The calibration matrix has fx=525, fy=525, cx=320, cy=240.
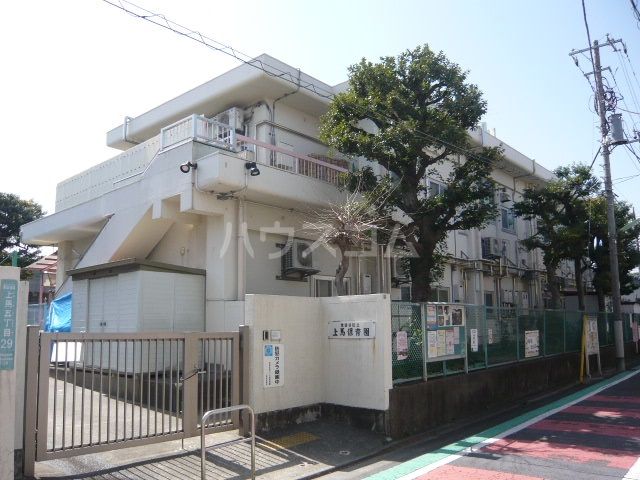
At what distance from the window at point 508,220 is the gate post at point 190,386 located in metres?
20.8

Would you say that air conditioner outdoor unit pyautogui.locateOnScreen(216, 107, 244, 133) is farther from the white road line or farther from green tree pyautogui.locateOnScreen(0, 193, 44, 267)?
green tree pyautogui.locateOnScreen(0, 193, 44, 267)

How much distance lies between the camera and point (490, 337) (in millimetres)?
12883

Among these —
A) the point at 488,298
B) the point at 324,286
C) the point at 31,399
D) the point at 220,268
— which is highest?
the point at 220,268

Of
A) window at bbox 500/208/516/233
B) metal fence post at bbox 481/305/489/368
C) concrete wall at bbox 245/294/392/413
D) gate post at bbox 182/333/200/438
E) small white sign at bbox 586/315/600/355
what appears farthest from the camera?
window at bbox 500/208/516/233

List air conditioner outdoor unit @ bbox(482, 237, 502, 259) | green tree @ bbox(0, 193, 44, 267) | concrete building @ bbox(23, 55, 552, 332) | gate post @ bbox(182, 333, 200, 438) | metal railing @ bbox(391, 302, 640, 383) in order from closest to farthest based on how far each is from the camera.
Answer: gate post @ bbox(182, 333, 200, 438)
metal railing @ bbox(391, 302, 640, 383)
concrete building @ bbox(23, 55, 552, 332)
air conditioner outdoor unit @ bbox(482, 237, 502, 259)
green tree @ bbox(0, 193, 44, 267)

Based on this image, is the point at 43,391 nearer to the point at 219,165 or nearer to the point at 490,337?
the point at 219,165

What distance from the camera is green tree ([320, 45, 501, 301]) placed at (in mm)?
12578

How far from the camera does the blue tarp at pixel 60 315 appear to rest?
14155 mm

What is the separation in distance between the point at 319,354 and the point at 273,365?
125 cm

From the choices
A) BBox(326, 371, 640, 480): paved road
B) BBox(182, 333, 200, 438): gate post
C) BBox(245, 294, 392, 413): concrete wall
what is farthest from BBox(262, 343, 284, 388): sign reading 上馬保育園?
BBox(326, 371, 640, 480): paved road

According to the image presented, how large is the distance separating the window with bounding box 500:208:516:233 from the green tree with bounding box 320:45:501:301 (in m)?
13.1

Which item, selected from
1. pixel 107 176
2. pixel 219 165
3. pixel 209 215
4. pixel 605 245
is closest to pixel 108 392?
pixel 219 165

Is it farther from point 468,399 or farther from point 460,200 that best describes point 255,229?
point 468,399

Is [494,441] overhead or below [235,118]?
below
